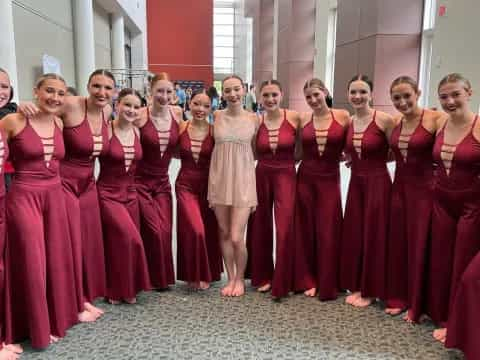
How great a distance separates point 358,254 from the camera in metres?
3.23

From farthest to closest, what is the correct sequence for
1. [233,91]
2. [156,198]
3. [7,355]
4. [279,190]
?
[156,198] → [279,190] → [233,91] → [7,355]

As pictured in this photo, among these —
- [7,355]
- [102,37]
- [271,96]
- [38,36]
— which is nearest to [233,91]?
[271,96]

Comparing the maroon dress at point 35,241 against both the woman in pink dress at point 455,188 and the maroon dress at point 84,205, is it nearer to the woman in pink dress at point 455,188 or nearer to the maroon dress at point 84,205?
the maroon dress at point 84,205

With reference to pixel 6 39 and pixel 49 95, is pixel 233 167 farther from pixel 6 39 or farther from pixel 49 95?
pixel 6 39

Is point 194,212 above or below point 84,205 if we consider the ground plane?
below

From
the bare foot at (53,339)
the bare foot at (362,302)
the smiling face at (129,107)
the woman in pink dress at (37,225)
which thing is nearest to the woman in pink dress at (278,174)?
the bare foot at (362,302)

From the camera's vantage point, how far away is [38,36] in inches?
297

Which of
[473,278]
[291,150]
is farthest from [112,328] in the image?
[473,278]

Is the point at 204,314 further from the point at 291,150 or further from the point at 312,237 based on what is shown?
the point at 291,150

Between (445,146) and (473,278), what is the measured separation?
749mm

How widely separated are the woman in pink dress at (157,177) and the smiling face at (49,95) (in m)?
0.75

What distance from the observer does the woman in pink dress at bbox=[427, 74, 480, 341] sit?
2518 millimetres

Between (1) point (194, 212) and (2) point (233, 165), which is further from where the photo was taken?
(1) point (194, 212)

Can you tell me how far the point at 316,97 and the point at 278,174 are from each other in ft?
1.98
